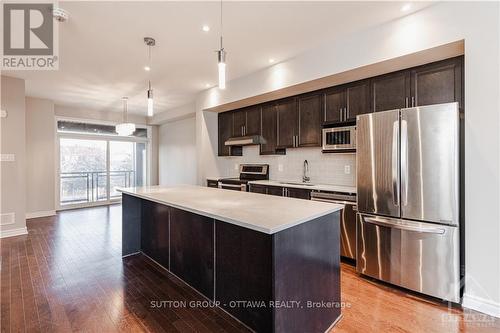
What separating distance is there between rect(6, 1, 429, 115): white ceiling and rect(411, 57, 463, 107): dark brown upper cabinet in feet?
2.11

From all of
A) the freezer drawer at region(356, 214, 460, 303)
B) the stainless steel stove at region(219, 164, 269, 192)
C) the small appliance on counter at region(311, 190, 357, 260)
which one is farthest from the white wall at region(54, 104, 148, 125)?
the freezer drawer at region(356, 214, 460, 303)

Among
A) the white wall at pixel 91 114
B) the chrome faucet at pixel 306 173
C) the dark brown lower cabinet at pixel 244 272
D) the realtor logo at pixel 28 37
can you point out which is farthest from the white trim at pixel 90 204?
the dark brown lower cabinet at pixel 244 272

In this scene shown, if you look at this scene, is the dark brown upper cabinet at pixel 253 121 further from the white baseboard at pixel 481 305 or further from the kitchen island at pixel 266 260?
the white baseboard at pixel 481 305

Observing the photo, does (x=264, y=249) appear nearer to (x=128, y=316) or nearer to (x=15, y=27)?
(x=128, y=316)

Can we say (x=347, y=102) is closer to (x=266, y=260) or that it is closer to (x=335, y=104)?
(x=335, y=104)

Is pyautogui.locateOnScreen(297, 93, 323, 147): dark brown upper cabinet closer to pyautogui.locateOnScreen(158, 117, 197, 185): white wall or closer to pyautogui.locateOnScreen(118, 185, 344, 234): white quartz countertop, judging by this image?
pyautogui.locateOnScreen(118, 185, 344, 234): white quartz countertop

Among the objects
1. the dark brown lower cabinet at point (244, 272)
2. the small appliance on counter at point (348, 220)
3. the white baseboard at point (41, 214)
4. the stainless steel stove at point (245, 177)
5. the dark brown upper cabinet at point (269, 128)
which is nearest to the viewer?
the dark brown lower cabinet at point (244, 272)

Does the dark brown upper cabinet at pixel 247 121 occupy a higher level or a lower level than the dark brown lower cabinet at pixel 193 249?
higher

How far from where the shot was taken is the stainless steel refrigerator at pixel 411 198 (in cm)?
221

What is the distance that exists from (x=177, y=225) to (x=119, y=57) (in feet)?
8.67

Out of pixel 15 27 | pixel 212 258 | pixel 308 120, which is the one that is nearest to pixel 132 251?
pixel 212 258

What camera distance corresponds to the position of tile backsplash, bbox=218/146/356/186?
12.1 ft

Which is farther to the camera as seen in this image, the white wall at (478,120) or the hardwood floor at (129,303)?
the white wall at (478,120)

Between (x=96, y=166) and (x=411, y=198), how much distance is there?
25.3ft
